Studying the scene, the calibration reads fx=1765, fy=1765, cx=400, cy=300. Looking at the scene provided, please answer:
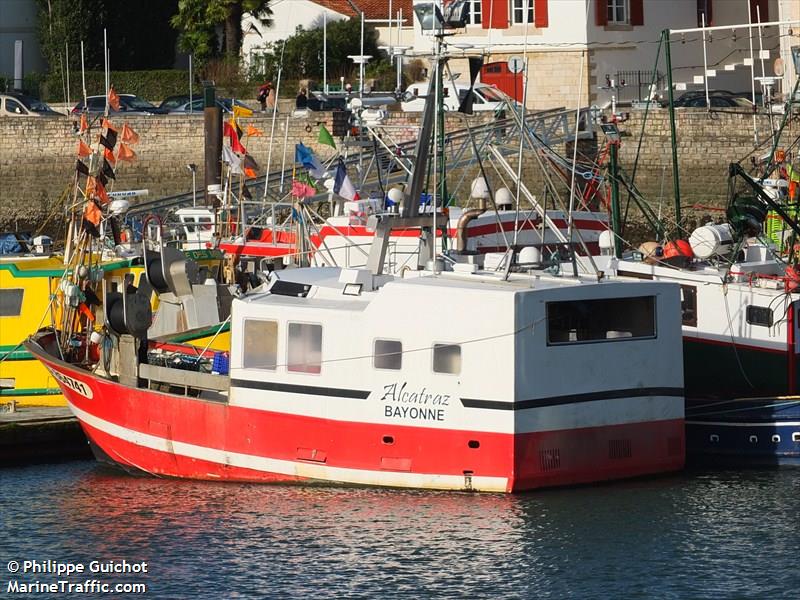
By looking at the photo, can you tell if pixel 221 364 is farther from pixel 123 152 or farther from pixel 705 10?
pixel 705 10

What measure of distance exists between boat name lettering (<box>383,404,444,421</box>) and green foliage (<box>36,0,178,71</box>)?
4189cm

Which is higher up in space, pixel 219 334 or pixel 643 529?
pixel 219 334

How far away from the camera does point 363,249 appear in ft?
96.3

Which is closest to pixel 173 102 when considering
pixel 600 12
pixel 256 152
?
pixel 256 152

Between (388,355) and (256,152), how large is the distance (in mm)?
29920

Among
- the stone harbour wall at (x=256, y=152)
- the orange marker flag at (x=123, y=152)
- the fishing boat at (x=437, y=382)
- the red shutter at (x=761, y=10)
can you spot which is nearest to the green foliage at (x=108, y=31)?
the stone harbour wall at (x=256, y=152)

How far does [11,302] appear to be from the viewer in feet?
83.1

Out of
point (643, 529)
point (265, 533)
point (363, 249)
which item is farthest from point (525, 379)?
point (363, 249)

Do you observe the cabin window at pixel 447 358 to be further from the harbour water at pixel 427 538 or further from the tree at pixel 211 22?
the tree at pixel 211 22

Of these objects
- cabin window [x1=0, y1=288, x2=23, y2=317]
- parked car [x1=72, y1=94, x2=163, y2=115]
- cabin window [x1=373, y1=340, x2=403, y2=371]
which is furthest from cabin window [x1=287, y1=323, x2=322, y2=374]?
parked car [x1=72, y1=94, x2=163, y2=115]

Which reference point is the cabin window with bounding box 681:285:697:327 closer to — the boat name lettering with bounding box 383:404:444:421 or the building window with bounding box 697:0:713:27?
the boat name lettering with bounding box 383:404:444:421

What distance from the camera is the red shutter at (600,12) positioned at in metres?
51.9

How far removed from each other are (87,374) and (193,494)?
2.31 m

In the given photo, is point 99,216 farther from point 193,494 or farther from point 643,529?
point 643,529
